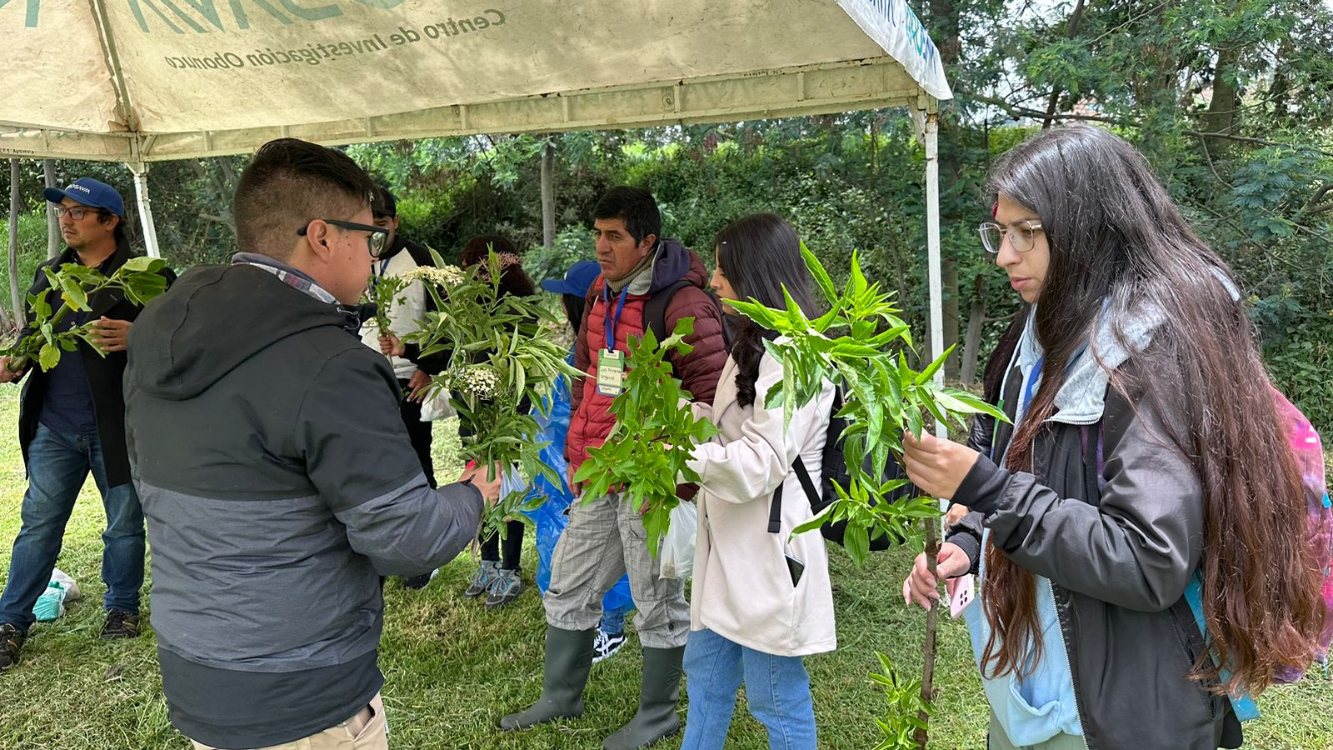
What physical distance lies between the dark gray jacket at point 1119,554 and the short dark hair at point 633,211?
1.93 meters

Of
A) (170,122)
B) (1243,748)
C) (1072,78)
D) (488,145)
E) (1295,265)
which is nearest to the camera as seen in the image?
(1243,748)

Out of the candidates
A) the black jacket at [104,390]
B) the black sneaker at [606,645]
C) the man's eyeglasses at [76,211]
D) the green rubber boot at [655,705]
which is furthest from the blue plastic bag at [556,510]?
the man's eyeglasses at [76,211]

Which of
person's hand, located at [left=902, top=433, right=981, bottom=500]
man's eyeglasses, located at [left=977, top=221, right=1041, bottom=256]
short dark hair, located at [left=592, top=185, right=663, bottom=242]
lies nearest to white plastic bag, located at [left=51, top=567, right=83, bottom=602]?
short dark hair, located at [left=592, top=185, right=663, bottom=242]

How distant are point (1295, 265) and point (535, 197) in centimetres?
975

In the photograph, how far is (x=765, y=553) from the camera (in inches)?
89.2

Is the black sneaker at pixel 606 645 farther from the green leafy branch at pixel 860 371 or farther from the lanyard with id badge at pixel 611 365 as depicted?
the green leafy branch at pixel 860 371

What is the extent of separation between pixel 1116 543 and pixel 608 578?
2.08m

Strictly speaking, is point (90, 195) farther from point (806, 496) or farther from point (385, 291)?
point (806, 496)

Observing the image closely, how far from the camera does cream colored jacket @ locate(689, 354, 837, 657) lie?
7.17ft

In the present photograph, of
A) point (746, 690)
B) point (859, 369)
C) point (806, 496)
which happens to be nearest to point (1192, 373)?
point (859, 369)

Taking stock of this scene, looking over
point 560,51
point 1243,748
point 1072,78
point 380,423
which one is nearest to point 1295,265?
point 1072,78

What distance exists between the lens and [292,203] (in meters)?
1.70

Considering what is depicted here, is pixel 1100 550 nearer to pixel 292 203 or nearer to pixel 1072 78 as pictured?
pixel 292 203

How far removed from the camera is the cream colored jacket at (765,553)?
2.19 meters
